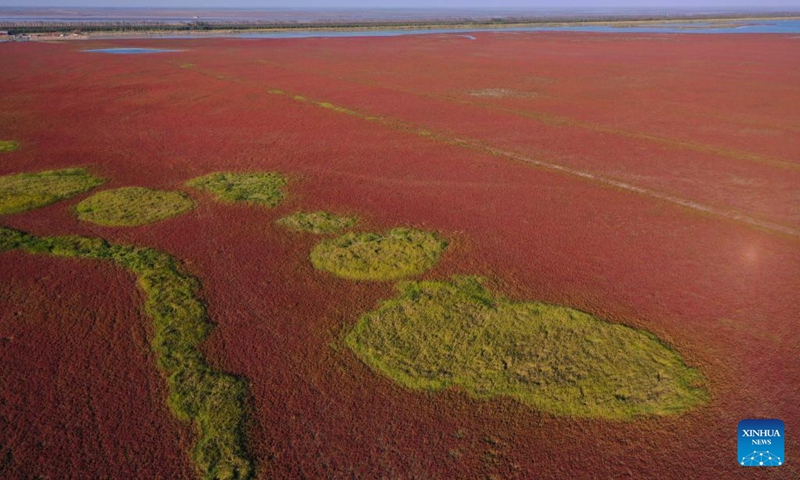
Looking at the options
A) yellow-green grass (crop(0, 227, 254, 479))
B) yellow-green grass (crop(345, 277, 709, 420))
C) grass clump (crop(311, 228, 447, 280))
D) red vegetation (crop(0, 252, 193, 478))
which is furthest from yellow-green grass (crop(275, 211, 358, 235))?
red vegetation (crop(0, 252, 193, 478))

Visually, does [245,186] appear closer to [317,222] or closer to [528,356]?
[317,222]

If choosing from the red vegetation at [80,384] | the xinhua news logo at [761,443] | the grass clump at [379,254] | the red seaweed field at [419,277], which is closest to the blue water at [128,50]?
the red seaweed field at [419,277]

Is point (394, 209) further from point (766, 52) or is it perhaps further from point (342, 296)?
point (766, 52)

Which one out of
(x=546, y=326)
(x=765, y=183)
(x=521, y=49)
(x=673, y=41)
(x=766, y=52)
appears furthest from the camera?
(x=673, y=41)

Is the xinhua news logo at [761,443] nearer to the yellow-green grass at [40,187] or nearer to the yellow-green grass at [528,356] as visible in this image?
the yellow-green grass at [528,356]

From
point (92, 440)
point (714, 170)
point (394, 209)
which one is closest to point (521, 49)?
point (714, 170)

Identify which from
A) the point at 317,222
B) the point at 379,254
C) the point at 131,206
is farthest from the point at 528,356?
the point at 131,206

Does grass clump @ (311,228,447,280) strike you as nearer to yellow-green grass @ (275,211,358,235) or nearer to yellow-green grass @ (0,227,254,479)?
yellow-green grass @ (275,211,358,235)
